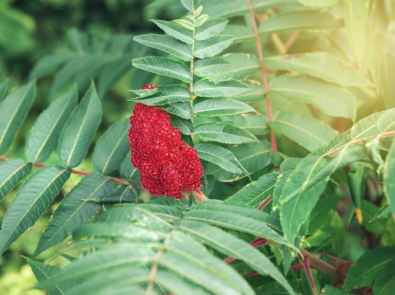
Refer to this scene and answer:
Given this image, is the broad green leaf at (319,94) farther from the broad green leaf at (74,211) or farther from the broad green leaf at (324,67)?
the broad green leaf at (74,211)

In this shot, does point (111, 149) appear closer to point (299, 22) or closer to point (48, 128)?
point (48, 128)

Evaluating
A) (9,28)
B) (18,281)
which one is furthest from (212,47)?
(9,28)

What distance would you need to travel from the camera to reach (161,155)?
1.06 meters

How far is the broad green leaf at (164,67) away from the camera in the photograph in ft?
3.62

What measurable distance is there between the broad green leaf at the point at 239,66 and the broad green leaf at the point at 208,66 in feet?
0.75

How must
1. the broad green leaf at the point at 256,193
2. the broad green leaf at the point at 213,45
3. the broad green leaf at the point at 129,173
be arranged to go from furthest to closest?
the broad green leaf at the point at 129,173 < the broad green leaf at the point at 213,45 < the broad green leaf at the point at 256,193

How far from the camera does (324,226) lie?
1.54 metres

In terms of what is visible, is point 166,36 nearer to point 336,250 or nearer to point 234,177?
point 234,177

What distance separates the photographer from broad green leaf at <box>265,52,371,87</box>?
1.39m

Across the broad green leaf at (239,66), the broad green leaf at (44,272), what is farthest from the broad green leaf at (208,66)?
the broad green leaf at (44,272)

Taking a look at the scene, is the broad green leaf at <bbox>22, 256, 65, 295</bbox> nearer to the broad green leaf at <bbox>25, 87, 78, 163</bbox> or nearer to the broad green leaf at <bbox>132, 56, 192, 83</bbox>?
the broad green leaf at <bbox>25, 87, 78, 163</bbox>

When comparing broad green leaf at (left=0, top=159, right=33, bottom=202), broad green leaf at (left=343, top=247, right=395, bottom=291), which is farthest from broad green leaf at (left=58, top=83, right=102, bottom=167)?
broad green leaf at (left=343, top=247, right=395, bottom=291)

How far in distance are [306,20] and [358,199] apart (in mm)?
618

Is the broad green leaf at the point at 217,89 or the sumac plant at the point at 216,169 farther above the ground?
the broad green leaf at the point at 217,89
